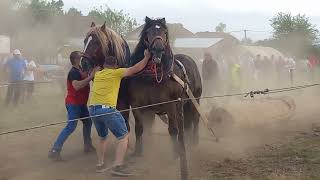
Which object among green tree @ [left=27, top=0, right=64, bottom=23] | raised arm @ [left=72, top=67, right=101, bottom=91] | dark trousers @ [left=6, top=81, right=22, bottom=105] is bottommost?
dark trousers @ [left=6, top=81, right=22, bottom=105]

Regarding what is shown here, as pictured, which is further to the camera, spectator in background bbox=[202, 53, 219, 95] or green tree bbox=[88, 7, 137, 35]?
green tree bbox=[88, 7, 137, 35]

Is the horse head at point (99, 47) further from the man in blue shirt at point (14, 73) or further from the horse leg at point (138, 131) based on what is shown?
the man in blue shirt at point (14, 73)

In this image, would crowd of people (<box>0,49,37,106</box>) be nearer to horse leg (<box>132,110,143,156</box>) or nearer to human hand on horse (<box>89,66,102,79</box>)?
horse leg (<box>132,110,143,156</box>)

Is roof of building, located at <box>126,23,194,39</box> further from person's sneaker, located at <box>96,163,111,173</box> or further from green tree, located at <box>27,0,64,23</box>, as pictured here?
green tree, located at <box>27,0,64,23</box>

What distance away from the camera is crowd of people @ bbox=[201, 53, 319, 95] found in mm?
14034

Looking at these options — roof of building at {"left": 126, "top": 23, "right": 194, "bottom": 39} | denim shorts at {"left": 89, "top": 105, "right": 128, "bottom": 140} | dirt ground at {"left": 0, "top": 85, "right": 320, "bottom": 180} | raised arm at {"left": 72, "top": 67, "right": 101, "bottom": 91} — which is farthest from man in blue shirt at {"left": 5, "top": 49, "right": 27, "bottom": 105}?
denim shorts at {"left": 89, "top": 105, "right": 128, "bottom": 140}

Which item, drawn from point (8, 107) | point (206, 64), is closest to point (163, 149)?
point (206, 64)

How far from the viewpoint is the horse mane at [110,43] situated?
646 cm

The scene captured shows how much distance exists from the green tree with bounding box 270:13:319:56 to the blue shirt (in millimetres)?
38732

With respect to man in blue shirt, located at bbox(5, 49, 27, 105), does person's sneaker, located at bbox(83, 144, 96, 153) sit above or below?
below

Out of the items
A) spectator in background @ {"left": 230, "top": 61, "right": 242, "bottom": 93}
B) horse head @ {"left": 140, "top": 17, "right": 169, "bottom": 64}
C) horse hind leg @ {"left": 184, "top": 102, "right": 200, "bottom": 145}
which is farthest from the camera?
spectator in background @ {"left": 230, "top": 61, "right": 242, "bottom": 93}

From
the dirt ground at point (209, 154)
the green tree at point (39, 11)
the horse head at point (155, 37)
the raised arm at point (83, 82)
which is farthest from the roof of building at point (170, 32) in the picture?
the green tree at point (39, 11)

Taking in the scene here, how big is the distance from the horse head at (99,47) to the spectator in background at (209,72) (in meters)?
7.41

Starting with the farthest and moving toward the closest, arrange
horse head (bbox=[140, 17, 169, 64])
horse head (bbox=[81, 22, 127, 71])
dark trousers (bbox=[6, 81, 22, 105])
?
dark trousers (bbox=[6, 81, 22, 105]), horse head (bbox=[81, 22, 127, 71]), horse head (bbox=[140, 17, 169, 64])
